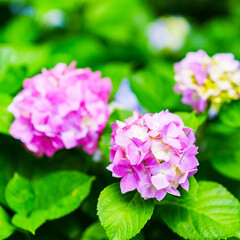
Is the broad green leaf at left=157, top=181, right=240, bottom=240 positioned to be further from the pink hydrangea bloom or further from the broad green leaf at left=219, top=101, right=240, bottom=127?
the pink hydrangea bloom

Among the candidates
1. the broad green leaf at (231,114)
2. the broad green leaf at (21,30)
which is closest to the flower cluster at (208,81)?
the broad green leaf at (231,114)

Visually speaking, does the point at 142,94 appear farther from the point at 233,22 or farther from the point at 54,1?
the point at 233,22

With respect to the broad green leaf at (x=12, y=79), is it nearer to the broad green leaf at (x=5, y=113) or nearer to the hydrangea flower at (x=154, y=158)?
the broad green leaf at (x=5, y=113)

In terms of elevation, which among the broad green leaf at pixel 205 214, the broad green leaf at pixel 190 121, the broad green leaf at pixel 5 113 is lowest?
the broad green leaf at pixel 205 214

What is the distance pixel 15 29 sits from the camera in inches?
100

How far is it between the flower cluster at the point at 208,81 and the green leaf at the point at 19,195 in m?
0.61

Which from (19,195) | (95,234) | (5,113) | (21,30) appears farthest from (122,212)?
(21,30)

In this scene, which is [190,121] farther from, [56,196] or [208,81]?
[56,196]

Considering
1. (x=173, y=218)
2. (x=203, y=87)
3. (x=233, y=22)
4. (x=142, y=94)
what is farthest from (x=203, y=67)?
(x=233, y=22)

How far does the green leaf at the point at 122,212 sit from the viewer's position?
95 centimetres

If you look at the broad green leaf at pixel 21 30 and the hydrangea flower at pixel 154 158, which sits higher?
the hydrangea flower at pixel 154 158

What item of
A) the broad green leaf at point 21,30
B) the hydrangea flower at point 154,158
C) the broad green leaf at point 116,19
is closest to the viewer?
the hydrangea flower at point 154,158

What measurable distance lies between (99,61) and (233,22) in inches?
54.5

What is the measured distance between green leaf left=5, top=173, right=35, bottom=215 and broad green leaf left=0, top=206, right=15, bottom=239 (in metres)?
0.04
